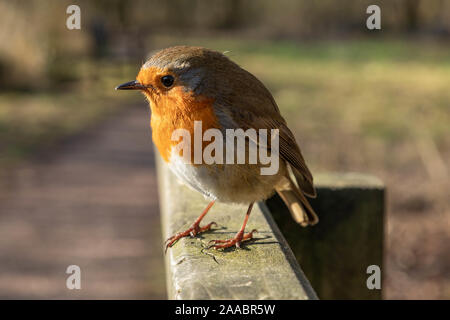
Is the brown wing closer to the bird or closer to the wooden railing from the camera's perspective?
the bird

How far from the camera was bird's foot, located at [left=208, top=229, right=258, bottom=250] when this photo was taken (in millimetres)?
1759

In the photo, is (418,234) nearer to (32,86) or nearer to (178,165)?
(178,165)

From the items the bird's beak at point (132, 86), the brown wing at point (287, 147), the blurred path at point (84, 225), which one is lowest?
the blurred path at point (84, 225)

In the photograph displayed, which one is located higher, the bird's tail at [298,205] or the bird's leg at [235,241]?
the bird's tail at [298,205]

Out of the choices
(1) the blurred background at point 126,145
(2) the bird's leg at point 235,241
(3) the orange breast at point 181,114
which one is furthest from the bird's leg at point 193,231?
(1) the blurred background at point 126,145

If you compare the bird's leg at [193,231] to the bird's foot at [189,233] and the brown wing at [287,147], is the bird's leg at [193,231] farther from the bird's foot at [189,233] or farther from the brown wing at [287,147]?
the brown wing at [287,147]

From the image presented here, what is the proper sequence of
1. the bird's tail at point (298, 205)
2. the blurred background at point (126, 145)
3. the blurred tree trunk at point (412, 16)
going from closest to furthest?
the bird's tail at point (298, 205), the blurred background at point (126, 145), the blurred tree trunk at point (412, 16)

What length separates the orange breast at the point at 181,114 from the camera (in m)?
1.90

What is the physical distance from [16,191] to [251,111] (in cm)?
499

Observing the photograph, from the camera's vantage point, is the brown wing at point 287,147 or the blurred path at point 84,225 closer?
the brown wing at point 287,147

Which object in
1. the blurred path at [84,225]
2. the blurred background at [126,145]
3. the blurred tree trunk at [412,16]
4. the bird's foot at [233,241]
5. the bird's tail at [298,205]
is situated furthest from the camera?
the blurred tree trunk at [412,16]

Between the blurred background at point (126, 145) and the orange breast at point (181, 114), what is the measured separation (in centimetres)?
94

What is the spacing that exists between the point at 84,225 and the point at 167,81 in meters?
3.90

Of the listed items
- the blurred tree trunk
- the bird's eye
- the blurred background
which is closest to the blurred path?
the blurred background
